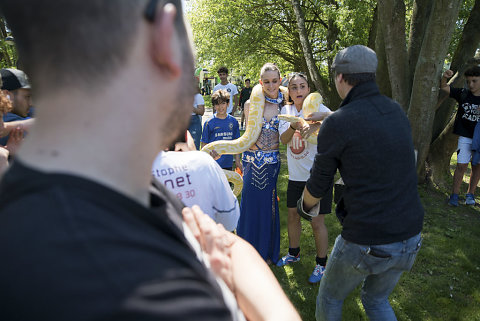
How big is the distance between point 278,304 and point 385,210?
1.45 m

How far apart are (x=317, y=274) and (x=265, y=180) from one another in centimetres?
129

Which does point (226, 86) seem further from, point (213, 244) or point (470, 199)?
point (213, 244)

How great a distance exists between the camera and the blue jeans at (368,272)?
7.36 ft

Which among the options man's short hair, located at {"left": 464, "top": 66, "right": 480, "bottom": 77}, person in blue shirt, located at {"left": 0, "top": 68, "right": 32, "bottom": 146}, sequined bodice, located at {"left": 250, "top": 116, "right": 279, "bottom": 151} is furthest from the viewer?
man's short hair, located at {"left": 464, "top": 66, "right": 480, "bottom": 77}

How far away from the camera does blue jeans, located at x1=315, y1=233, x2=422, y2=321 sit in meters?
2.24

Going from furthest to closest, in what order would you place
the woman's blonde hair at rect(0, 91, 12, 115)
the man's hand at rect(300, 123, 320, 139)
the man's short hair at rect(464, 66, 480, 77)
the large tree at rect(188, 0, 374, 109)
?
the large tree at rect(188, 0, 374, 109)
the man's short hair at rect(464, 66, 480, 77)
the man's hand at rect(300, 123, 320, 139)
the woman's blonde hair at rect(0, 91, 12, 115)

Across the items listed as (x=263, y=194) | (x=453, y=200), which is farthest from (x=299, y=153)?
(x=453, y=200)

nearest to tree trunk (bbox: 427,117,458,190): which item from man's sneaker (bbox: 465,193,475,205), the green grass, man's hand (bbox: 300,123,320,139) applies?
man's sneaker (bbox: 465,193,475,205)

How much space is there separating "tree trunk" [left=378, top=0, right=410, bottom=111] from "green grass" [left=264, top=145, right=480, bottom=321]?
2229 mm

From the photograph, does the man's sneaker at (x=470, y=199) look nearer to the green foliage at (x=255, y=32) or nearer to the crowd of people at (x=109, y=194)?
the crowd of people at (x=109, y=194)

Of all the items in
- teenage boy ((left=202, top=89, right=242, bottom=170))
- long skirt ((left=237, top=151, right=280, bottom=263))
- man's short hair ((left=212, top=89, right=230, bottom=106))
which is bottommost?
long skirt ((left=237, top=151, right=280, bottom=263))

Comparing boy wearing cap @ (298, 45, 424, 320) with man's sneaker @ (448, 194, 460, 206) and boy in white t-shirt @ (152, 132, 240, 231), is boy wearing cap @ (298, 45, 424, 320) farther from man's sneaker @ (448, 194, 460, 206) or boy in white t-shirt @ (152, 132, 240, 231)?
man's sneaker @ (448, 194, 460, 206)

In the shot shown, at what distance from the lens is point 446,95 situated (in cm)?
599

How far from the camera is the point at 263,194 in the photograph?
4.21m
